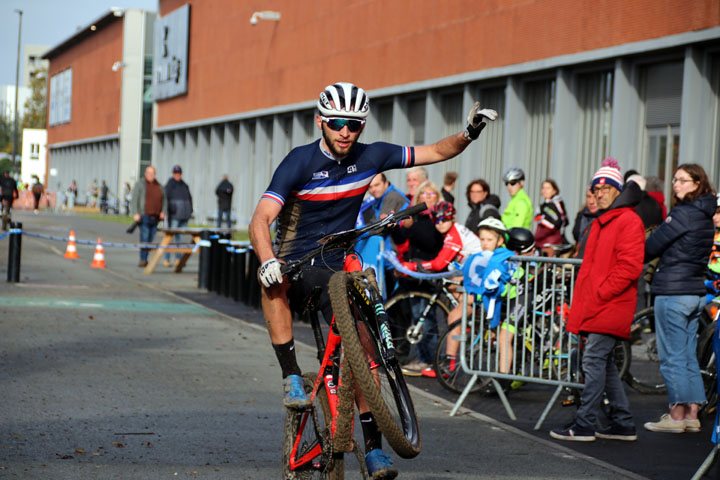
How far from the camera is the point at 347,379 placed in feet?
17.2

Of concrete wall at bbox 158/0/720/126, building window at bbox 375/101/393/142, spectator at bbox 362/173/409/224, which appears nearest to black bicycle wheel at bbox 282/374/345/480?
spectator at bbox 362/173/409/224

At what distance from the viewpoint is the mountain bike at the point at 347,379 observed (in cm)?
502

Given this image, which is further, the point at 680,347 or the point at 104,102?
the point at 104,102

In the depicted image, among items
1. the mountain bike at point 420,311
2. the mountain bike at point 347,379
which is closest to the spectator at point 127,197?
the mountain bike at point 420,311

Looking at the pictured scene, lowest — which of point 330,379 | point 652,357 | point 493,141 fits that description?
point 652,357

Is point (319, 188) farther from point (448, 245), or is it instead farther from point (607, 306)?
point (448, 245)

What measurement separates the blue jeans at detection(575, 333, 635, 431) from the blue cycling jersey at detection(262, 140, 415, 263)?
298cm

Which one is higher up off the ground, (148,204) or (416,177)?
(416,177)

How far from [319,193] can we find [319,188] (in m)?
0.03

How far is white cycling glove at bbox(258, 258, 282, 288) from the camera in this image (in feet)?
17.6

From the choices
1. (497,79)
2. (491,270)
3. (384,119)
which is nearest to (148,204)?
(497,79)

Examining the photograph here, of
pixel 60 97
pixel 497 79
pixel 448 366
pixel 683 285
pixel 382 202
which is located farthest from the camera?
pixel 60 97

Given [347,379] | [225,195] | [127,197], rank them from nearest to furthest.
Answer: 1. [347,379]
2. [225,195]
3. [127,197]

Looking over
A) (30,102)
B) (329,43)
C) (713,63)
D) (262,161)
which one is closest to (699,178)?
(713,63)
